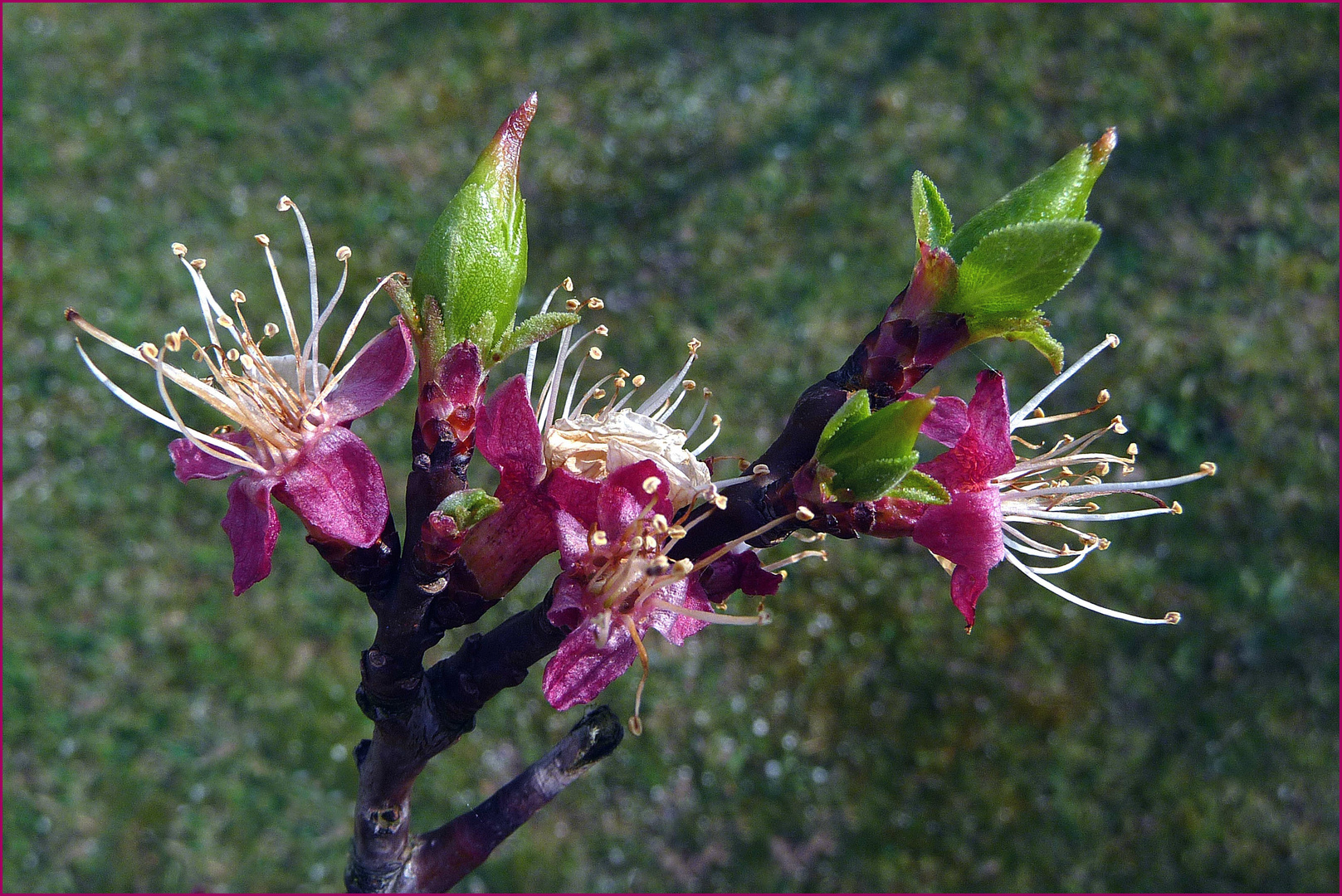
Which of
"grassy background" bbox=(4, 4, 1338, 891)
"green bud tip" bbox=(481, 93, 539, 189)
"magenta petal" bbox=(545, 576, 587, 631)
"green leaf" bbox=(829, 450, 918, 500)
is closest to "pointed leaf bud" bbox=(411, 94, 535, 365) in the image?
"green bud tip" bbox=(481, 93, 539, 189)

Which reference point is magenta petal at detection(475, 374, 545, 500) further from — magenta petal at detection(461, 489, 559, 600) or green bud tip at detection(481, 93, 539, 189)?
green bud tip at detection(481, 93, 539, 189)

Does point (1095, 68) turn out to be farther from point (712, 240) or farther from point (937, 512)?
point (937, 512)

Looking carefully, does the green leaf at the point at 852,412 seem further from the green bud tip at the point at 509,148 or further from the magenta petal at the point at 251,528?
the magenta petal at the point at 251,528

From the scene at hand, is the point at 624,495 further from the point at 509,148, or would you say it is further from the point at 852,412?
the point at 509,148

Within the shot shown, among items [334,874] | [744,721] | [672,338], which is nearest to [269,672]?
[334,874]

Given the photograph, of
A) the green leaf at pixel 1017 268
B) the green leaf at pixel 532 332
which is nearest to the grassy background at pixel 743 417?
the green leaf at pixel 532 332

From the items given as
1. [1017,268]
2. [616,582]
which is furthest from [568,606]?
[1017,268]

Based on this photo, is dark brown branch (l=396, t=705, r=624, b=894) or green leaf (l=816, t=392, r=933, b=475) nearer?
green leaf (l=816, t=392, r=933, b=475)
